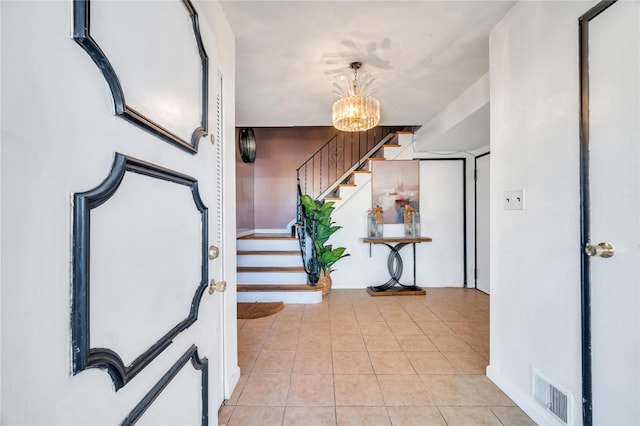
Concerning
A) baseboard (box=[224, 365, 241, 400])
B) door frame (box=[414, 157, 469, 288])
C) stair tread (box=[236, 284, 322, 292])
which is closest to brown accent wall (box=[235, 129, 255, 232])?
stair tread (box=[236, 284, 322, 292])

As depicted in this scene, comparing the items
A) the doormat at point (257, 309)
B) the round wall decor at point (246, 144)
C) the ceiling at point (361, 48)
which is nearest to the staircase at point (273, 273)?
the doormat at point (257, 309)

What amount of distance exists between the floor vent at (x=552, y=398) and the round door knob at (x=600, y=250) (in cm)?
72

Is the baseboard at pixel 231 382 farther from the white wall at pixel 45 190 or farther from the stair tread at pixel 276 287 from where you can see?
the stair tread at pixel 276 287

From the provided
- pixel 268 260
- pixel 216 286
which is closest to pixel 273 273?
pixel 268 260

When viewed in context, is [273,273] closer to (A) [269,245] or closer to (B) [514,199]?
(A) [269,245]

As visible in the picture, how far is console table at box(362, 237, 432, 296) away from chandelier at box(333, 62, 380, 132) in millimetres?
2013

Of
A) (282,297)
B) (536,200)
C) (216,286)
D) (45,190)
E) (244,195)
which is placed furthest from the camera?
(244,195)

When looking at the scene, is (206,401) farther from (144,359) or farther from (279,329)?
(279,329)

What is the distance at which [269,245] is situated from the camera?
4.46 meters

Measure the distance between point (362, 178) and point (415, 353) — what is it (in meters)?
→ 2.80

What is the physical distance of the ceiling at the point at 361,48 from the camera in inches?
68.8

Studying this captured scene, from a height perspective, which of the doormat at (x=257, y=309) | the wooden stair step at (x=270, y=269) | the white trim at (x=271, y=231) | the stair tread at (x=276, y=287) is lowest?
the doormat at (x=257, y=309)

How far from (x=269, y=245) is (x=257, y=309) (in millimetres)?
1254

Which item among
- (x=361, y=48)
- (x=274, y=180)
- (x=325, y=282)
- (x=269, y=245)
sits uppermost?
(x=361, y=48)
